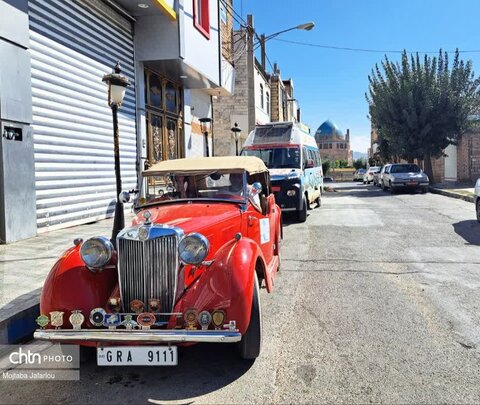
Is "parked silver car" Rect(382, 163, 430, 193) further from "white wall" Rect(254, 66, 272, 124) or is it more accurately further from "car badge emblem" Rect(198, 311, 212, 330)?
"car badge emblem" Rect(198, 311, 212, 330)

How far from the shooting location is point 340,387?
3160mm

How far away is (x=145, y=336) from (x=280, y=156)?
9.85 metres

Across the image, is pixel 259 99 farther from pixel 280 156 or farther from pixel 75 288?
pixel 75 288

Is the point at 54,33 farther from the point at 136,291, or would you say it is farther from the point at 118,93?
the point at 136,291

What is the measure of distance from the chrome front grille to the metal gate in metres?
5.99

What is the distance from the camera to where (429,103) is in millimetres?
23797

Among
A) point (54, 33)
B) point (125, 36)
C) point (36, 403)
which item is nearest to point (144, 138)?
point (125, 36)

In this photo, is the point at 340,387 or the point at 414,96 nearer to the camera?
the point at 340,387

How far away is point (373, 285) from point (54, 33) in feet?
26.1

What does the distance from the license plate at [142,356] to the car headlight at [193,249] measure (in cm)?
66

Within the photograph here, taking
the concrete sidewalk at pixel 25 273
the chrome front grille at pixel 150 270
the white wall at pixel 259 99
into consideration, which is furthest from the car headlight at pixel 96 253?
the white wall at pixel 259 99

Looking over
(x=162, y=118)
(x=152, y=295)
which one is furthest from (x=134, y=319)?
(x=162, y=118)

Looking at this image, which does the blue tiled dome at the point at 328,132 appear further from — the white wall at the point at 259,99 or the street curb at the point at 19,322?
the street curb at the point at 19,322

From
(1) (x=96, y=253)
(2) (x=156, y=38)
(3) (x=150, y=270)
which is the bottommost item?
(3) (x=150, y=270)
